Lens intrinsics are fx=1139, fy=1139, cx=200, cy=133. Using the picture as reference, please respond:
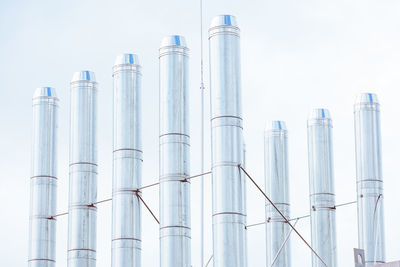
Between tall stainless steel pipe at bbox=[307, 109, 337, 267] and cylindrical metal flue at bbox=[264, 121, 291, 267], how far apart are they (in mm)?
2415

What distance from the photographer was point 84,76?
49.7 meters

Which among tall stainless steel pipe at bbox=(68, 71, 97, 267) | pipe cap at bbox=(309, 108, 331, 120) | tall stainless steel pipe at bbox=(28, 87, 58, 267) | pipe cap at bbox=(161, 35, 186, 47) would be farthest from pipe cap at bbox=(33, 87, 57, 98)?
pipe cap at bbox=(309, 108, 331, 120)

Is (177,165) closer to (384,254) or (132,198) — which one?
(132,198)

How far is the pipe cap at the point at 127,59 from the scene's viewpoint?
47.6m

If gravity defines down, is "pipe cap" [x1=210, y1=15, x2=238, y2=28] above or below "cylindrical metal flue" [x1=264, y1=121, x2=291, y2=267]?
above

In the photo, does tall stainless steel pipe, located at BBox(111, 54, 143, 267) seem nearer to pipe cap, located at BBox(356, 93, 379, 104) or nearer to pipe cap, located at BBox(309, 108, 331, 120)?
pipe cap, located at BBox(309, 108, 331, 120)

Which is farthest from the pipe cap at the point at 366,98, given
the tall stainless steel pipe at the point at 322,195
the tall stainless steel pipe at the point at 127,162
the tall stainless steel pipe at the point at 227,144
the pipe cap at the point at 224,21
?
the tall stainless steel pipe at the point at 127,162

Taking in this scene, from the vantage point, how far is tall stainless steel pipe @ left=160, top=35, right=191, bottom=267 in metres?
43.8

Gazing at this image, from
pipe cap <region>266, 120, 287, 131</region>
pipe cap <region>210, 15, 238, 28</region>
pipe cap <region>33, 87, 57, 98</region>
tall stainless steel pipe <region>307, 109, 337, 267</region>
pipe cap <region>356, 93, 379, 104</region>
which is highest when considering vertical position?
pipe cap <region>210, 15, 238, 28</region>

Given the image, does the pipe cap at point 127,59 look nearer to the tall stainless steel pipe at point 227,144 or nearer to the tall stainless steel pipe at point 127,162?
the tall stainless steel pipe at point 127,162

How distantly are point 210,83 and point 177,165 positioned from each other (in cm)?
346

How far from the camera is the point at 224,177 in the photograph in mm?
42875

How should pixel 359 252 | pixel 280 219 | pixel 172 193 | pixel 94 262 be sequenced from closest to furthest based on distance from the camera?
1. pixel 359 252
2. pixel 172 193
3. pixel 94 262
4. pixel 280 219

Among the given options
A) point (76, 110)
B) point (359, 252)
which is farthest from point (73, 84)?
point (359, 252)
